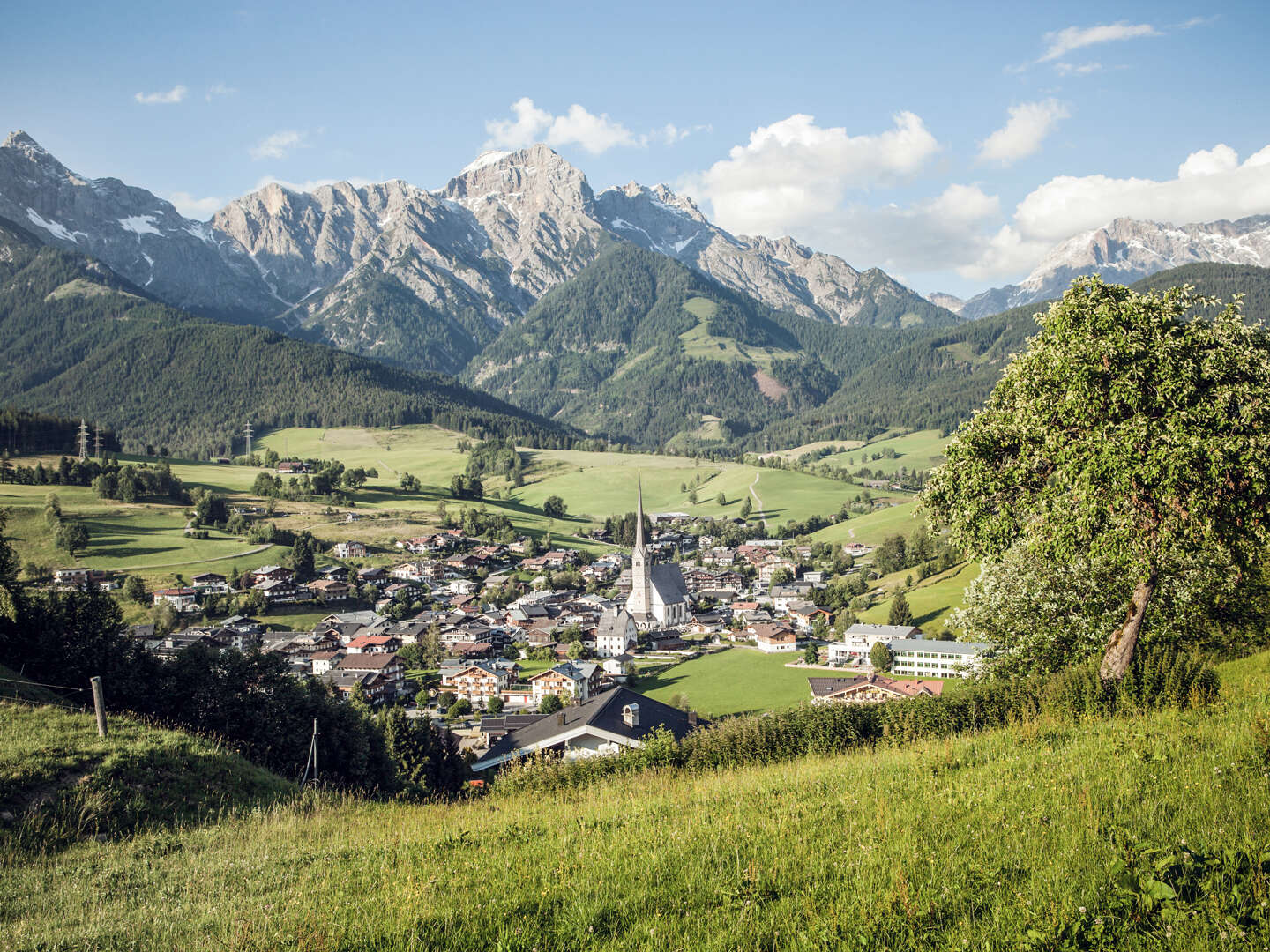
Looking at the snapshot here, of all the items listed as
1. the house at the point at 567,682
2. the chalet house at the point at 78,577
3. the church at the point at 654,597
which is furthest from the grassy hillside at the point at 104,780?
the church at the point at 654,597

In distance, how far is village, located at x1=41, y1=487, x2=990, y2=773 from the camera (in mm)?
59719

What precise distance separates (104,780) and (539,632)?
97.0 m

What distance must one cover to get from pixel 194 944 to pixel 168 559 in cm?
12581

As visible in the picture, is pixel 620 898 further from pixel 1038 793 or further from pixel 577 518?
pixel 577 518

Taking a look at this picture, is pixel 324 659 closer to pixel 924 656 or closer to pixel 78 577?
pixel 78 577

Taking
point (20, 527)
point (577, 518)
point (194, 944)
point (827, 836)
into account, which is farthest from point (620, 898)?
point (577, 518)

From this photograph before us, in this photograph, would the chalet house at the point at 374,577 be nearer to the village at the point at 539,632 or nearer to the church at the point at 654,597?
the village at the point at 539,632

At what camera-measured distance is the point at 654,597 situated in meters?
126

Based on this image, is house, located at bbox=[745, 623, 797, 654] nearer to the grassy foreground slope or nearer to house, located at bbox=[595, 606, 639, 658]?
house, located at bbox=[595, 606, 639, 658]

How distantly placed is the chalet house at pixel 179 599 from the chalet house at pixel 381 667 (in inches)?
1147

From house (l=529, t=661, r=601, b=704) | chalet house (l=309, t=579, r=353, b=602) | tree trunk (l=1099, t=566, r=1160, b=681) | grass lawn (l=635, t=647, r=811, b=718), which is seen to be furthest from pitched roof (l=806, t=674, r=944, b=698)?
chalet house (l=309, t=579, r=353, b=602)

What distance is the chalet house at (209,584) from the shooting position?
10538cm

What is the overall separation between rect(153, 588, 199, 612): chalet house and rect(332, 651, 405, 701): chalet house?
29.1m

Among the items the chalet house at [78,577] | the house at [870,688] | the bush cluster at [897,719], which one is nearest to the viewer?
the bush cluster at [897,719]
